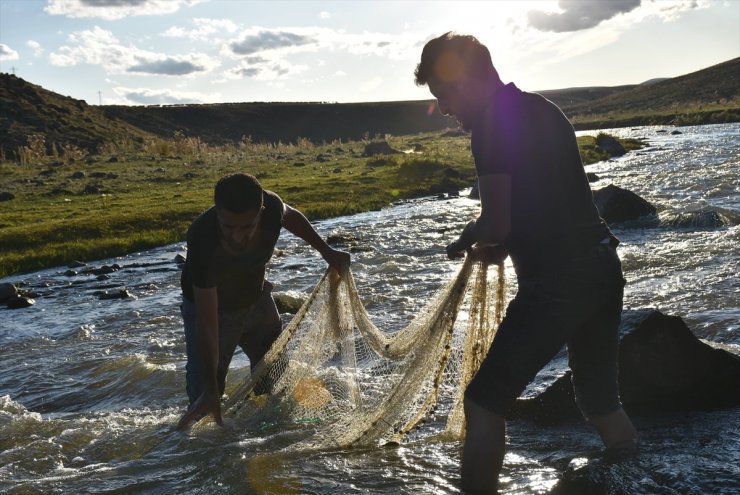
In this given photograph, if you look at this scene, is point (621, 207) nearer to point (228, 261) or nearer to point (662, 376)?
point (662, 376)

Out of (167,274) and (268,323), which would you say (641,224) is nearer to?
(167,274)

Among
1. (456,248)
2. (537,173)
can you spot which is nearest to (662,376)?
(456,248)

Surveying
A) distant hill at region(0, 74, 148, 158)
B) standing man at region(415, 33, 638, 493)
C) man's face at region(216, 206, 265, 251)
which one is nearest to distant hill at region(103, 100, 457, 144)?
distant hill at region(0, 74, 148, 158)

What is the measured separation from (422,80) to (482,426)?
1914 mm

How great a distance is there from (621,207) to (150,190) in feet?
65.6

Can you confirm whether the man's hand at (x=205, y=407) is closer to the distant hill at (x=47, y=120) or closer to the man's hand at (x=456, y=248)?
the man's hand at (x=456, y=248)

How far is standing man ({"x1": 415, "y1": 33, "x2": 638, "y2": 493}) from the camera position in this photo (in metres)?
3.71

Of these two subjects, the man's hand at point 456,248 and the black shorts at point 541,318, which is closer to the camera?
the black shorts at point 541,318

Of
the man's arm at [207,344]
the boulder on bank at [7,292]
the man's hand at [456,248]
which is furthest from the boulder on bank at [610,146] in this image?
the man's hand at [456,248]

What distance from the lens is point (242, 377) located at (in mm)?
8422

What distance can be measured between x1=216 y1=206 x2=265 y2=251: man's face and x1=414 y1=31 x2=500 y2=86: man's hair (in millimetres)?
1744

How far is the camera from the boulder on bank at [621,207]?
1734 centimetres

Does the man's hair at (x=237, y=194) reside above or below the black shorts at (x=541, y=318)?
above

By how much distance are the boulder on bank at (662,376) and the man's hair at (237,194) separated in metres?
3.08
